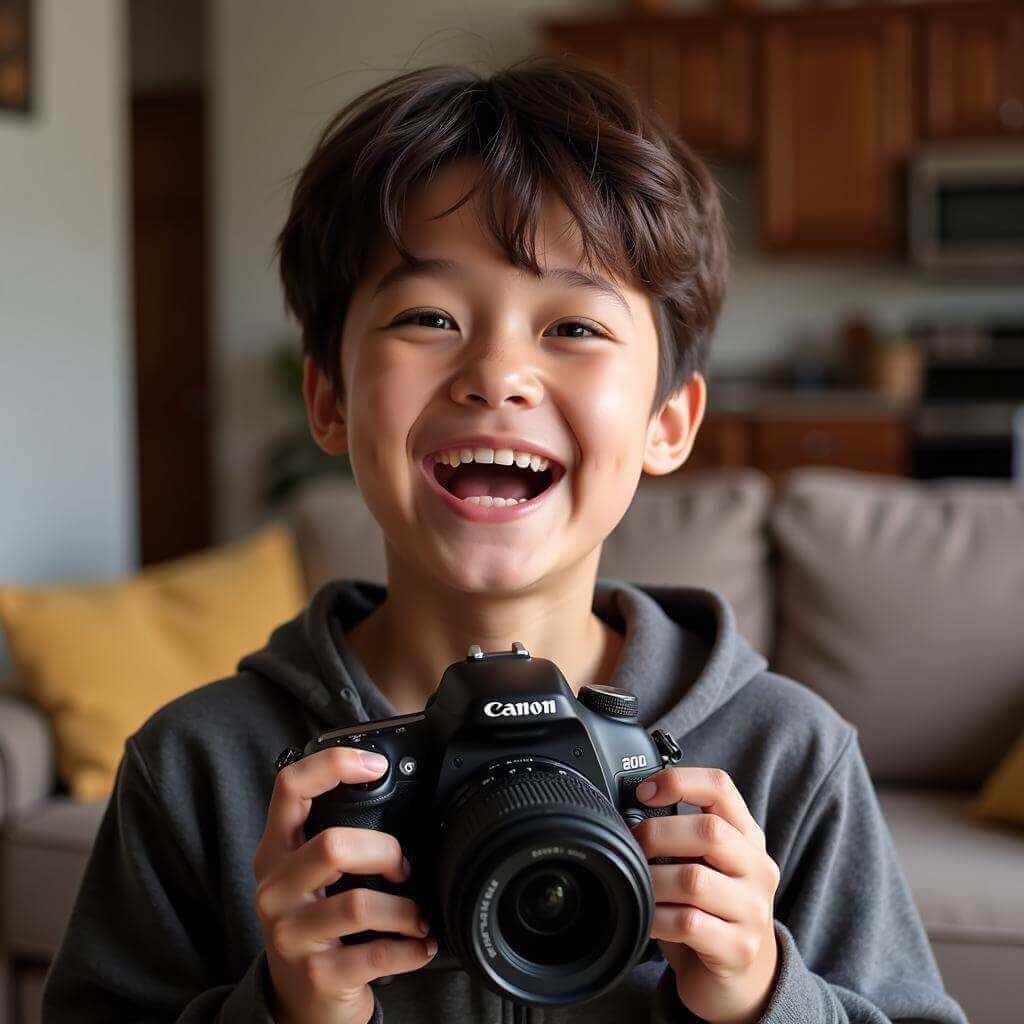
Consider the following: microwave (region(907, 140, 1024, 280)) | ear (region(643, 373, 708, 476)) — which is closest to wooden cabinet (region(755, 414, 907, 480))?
microwave (region(907, 140, 1024, 280))

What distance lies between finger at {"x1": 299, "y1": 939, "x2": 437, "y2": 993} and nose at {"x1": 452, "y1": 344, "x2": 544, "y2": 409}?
12.6 inches

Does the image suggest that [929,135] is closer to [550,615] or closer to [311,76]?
[311,76]

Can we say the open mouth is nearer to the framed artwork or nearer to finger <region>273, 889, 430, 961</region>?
finger <region>273, 889, 430, 961</region>

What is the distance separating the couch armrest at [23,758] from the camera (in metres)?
2.01

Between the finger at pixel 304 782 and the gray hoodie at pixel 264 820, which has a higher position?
the finger at pixel 304 782

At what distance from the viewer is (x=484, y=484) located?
84cm

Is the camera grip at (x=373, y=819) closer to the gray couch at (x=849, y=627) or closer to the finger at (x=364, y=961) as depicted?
the finger at (x=364, y=961)

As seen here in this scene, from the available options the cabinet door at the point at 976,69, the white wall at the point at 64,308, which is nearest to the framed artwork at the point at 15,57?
the white wall at the point at 64,308

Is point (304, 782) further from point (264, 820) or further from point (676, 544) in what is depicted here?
point (676, 544)

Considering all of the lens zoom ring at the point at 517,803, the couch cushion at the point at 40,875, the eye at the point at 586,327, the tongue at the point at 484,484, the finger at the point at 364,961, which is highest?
the eye at the point at 586,327

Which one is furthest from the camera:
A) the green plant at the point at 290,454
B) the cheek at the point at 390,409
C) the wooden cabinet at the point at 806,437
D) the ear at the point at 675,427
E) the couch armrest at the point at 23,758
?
the green plant at the point at 290,454

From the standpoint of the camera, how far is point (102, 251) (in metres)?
3.75

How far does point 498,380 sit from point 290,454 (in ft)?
15.0

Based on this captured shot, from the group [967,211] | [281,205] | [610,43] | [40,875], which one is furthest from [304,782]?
[281,205]
